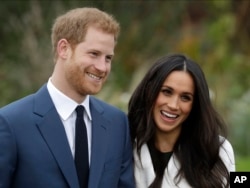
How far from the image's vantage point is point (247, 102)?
41.6 ft

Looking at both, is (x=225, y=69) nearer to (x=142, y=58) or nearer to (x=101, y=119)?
(x=142, y=58)

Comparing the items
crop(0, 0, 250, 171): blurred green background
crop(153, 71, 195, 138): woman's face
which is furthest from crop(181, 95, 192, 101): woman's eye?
crop(0, 0, 250, 171): blurred green background

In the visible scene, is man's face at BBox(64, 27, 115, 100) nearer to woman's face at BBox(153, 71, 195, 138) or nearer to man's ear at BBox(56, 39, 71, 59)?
man's ear at BBox(56, 39, 71, 59)

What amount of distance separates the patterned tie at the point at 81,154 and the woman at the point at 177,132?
52cm

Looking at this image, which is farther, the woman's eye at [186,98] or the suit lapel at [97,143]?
the woman's eye at [186,98]

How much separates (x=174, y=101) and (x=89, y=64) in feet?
2.18

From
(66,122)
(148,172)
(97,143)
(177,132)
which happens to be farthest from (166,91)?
(66,122)

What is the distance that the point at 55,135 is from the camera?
396cm

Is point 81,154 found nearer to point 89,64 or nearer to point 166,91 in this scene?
point 89,64

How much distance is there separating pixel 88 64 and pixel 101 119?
1.21 feet

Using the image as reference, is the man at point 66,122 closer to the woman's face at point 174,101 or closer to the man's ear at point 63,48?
the man's ear at point 63,48

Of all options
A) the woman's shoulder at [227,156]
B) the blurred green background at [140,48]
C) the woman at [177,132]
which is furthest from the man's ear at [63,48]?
the blurred green background at [140,48]

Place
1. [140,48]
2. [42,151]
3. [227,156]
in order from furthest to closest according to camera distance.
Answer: [140,48] < [227,156] < [42,151]

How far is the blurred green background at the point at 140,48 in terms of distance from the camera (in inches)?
521
